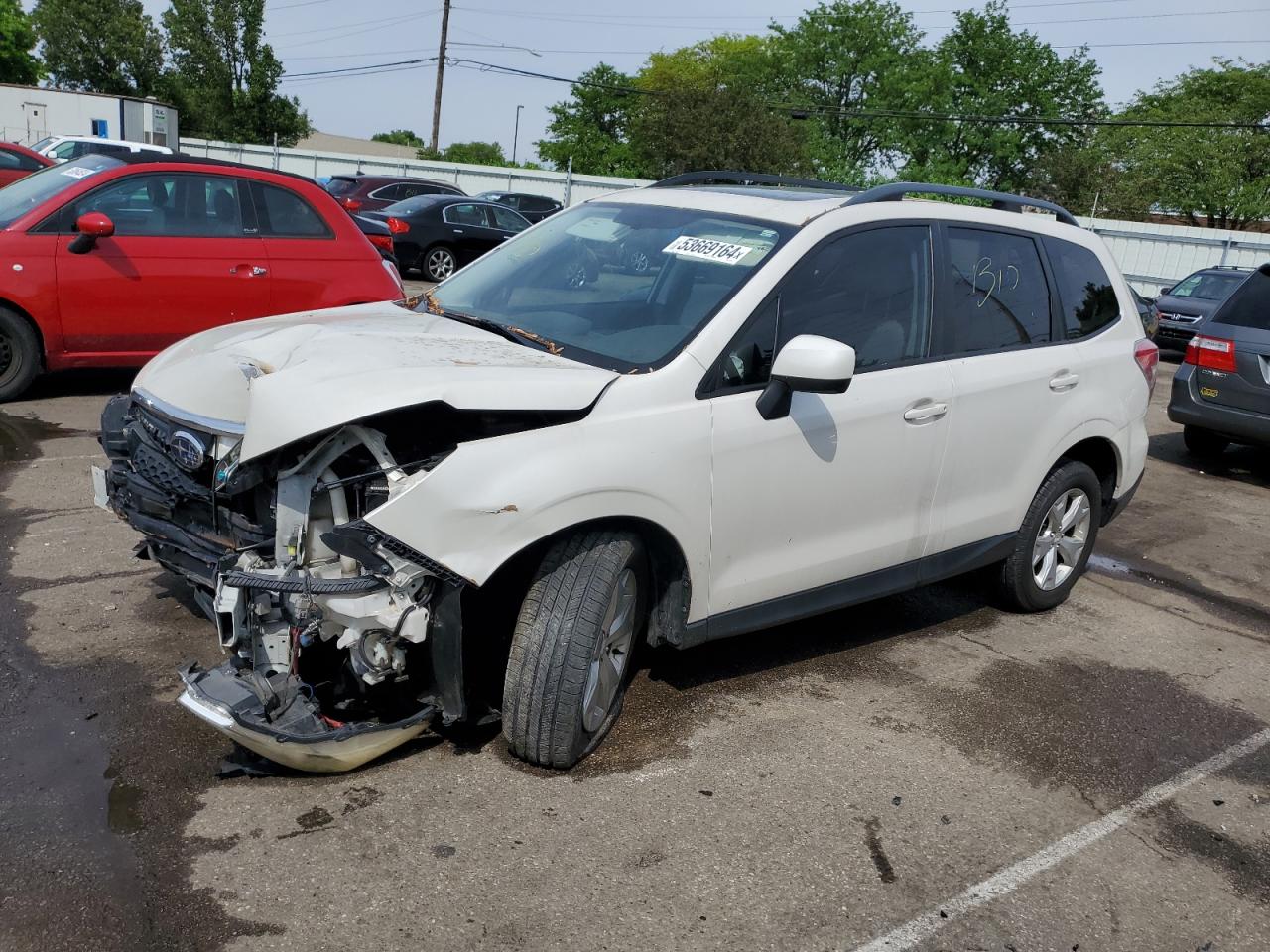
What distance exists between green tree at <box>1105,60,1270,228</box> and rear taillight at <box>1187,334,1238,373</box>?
4567 centimetres

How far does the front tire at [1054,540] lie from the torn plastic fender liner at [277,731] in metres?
3.11

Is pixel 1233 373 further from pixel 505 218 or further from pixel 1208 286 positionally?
pixel 505 218

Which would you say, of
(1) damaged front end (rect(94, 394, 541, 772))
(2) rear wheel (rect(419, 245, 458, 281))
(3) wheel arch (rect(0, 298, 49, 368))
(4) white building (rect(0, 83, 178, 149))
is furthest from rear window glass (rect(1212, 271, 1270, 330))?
(4) white building (rect(0, 83, 178, 149))

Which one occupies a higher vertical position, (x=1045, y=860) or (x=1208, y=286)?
(x=1208, y=286)

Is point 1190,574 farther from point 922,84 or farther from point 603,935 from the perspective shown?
point 922,84

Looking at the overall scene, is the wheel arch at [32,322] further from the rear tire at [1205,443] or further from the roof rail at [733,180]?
the rear tire at [1205,443]

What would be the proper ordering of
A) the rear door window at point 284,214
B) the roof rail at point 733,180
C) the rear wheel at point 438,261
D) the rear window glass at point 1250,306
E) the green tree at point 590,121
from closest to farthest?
the roof rail at point 733,180, the rear door window at point 284,214, the rear window glass at point 1250,306, the rear wheel at point 438,261, the green tree at point 590,121

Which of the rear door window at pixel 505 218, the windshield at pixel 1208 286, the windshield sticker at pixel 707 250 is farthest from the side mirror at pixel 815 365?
the rear door window at pixel 505 218

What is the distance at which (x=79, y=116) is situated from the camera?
3080 cm

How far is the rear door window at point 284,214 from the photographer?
28.1 feet

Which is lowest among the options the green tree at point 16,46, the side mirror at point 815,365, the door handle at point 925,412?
the door handle at point 925,412

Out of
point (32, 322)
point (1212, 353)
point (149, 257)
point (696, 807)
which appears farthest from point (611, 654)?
point (1212, 353)

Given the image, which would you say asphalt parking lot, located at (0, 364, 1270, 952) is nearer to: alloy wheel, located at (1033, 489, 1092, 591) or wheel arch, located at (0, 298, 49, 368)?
alloy wheel, located at (1033, 489, 1092, 591)

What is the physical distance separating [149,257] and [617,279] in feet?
16.3
